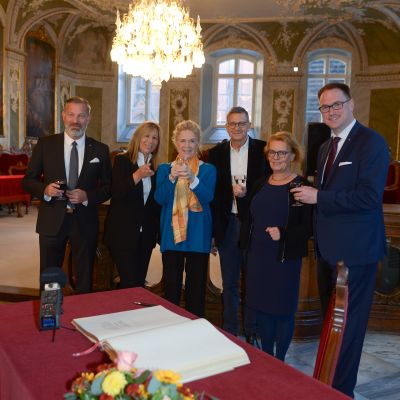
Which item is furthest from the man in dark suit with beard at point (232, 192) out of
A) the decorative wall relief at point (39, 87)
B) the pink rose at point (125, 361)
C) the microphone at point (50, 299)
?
the decorative wall relief at point (39, 87)

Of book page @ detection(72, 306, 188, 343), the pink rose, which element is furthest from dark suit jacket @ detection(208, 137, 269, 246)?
the pink rose

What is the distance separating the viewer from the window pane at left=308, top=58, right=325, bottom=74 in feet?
47.4

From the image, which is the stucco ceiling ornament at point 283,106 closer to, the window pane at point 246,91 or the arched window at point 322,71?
the arched window at point 322,71

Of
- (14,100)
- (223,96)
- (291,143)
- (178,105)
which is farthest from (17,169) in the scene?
(291,143)

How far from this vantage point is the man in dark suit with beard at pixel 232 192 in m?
3.21

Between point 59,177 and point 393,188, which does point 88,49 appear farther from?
point 59,177

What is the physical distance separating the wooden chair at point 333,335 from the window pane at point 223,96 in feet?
45.6

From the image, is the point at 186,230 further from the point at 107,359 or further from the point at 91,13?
the point at 91,13

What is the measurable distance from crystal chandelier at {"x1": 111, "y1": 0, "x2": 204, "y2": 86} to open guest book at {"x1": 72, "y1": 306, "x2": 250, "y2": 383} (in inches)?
332

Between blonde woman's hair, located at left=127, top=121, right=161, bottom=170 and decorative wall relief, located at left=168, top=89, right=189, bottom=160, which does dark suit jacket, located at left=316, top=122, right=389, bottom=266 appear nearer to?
blonde woman's hair, located at left=127, top=121, right=161, bottom=170

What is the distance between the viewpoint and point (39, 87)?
13.3 metres

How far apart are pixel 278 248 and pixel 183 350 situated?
1.63 meters

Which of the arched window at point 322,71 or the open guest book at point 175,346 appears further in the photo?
the arched window at point 322,71

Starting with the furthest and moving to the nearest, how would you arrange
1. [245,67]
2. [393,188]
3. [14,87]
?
1. [245,67]
2. [14,87]
3. [393,188]
